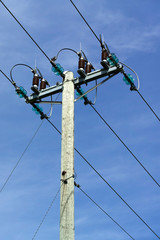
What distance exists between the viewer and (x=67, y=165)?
24.0 feet

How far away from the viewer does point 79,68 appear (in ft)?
29.0

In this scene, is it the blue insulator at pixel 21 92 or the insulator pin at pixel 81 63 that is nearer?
the insulator pin at pixel 81 63

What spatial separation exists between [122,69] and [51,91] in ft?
5.62

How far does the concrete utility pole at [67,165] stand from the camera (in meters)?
6.74

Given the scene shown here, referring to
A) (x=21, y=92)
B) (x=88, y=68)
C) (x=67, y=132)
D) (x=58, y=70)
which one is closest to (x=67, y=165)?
Result: (x=67, y=132)

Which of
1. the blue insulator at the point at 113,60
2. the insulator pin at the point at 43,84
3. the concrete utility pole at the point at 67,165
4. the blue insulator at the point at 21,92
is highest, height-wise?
the insulator pin at the point at 43,84

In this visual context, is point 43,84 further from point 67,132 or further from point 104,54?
point 67,132

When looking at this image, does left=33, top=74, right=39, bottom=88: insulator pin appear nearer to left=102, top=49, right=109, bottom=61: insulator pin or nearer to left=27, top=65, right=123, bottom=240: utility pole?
left=27, top=65, right=123, bottom=240: utility pole

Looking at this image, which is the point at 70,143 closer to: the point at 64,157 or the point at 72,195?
the point at 64,157

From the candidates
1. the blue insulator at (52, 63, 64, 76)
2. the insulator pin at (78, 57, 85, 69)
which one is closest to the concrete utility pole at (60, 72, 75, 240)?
the blue insulator at (52, 63, 64, 76)

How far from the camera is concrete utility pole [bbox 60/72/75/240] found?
6738 mm

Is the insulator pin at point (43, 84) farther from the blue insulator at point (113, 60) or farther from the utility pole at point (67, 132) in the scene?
the blue insulator at point (113, 60)

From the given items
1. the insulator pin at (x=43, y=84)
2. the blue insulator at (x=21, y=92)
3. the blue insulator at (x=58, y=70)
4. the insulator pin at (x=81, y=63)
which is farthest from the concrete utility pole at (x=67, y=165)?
the blue insulator at (x=21, y=92)

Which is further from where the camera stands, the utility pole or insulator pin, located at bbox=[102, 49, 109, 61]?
insulator pin, located at bbox=[102, 49, 109, 61]
